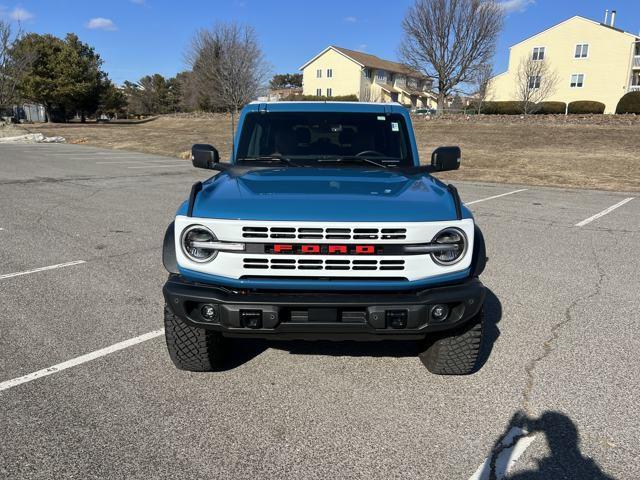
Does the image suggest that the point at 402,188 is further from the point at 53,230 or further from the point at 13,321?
the point at 53,230

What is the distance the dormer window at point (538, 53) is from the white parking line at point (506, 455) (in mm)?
51424

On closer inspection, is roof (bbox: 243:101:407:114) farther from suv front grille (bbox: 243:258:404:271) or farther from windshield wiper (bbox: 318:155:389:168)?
suv front grille (bbox: 243:258:404:271)

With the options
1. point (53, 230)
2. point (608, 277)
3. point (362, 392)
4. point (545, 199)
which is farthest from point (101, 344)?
point (545, 199)

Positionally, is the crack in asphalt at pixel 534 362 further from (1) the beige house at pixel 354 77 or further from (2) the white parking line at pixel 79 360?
(1) the beige house at pixel 354 77

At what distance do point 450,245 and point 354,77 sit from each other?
6155 centimetres

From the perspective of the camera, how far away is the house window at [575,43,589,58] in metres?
45.3

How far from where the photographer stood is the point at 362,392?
10.4ft

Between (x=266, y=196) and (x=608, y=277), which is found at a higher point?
(x=266, y=196)

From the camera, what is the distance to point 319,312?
9.00ft

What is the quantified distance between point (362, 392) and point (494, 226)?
5.90 metres

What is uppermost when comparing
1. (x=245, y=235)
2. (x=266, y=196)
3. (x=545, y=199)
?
(x=266, y=196)

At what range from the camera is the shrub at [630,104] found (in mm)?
32784

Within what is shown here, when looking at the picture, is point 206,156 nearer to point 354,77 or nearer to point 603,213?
point 603,213

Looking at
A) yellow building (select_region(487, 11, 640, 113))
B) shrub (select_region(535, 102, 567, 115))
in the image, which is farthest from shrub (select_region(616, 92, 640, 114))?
yellow building (select_region(487, 11, 640, 113))
